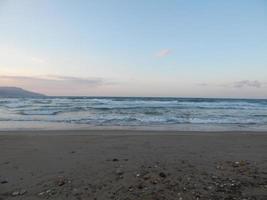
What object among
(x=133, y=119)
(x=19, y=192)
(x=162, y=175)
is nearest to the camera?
(x=19, y=192)

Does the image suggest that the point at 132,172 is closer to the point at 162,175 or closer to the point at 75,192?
the point at 162,175

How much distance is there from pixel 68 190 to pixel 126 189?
76 cm

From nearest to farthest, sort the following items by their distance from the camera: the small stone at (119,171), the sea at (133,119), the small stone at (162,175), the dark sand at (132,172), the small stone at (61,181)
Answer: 1. the dark sand at (132,172)
2. the small stone at (61,181)
3. the small stone at (162,175)
4. the small stone at (119,171)
5. the sea at (133,119)

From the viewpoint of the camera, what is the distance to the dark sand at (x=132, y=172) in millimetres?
3732

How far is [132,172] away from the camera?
14.6ft

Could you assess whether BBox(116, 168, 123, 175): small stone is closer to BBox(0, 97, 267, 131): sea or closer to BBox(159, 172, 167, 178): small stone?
BBox(159, 172, 167, 178): small stone

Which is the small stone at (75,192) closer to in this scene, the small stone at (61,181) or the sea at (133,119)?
the small stone at (61,181)

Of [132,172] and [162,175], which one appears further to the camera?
[132,172]

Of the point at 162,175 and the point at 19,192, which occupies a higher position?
the point at 162,175

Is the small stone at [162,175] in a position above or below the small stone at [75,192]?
above

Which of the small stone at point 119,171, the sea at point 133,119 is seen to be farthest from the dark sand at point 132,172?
the sea at point 133,119

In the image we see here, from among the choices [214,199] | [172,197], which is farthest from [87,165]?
[214,199]

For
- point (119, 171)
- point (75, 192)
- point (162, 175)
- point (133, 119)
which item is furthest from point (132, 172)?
point (133, 119)

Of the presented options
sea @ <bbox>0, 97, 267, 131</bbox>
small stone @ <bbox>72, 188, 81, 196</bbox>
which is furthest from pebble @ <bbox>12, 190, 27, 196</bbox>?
sea @ <bbox>0, 97, 267, 131</bbox>
